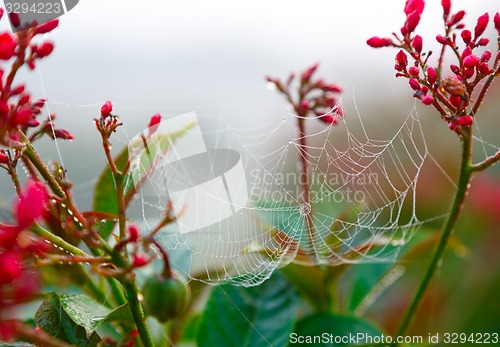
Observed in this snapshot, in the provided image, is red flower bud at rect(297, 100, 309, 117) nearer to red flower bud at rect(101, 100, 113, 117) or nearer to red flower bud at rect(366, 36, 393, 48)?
red flower bud at rect(366, 36, 393, 48)

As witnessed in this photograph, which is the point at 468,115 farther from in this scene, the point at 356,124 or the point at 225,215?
the point at 356,124

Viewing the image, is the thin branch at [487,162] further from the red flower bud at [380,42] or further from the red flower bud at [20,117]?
the red flower bud at [20,117]

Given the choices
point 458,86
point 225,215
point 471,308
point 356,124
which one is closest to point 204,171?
point 225,215

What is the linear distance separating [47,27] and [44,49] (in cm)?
4

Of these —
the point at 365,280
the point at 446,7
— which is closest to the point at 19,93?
the point at 446,7

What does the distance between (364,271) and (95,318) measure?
0.93m

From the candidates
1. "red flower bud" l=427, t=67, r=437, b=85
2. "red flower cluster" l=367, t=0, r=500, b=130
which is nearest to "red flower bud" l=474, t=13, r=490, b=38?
"red flower cluster" l=367, t=0, r=500, b=130

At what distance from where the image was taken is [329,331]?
140cm

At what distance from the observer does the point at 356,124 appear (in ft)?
10.8

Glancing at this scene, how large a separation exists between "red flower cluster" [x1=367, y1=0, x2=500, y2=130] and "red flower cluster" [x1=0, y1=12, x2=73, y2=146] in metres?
0.59

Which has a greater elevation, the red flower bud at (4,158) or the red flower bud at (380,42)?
the red flower bud at (380,42)

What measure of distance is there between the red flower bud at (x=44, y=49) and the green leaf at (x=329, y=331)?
30.7 inches

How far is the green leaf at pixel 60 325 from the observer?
109cm

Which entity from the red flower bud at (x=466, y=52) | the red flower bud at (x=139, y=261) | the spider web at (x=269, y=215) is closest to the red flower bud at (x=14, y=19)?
the spider web at (x=269, y=215)
